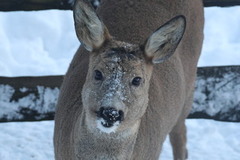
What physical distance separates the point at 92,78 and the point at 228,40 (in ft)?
15.2

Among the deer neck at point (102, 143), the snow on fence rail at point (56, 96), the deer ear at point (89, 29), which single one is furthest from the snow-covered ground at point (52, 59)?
the deer ear at point (89, 29)

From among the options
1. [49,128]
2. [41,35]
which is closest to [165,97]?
[49,128]

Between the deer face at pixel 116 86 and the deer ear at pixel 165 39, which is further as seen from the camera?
the deer ear at pixel 165 39

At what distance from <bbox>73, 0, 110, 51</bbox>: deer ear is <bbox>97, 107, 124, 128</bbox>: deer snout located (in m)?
0.53

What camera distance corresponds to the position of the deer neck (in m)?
3.94

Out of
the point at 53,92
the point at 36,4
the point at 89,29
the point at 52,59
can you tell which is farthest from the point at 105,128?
the point at 52,59

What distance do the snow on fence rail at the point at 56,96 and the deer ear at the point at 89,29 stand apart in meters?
1.78

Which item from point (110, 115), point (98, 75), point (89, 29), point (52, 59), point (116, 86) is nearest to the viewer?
point (110, 115)

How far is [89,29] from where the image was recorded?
4.02 metres

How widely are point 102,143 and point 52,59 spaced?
3738mm

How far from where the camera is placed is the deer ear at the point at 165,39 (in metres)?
4.03

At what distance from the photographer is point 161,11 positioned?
5.14 meters

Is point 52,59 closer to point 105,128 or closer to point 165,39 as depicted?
point 165,39

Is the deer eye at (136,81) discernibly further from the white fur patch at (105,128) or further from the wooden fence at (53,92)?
the wooden fence at (53,92)
